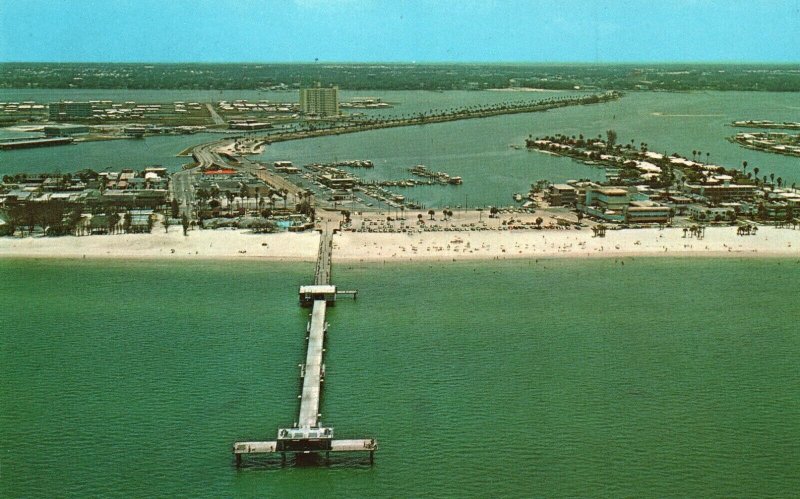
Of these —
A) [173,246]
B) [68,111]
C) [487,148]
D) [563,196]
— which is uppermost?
[68,111]

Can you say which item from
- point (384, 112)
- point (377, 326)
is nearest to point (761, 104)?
point (384, 112)

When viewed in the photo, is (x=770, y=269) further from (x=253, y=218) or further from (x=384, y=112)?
(x=384, y=112)

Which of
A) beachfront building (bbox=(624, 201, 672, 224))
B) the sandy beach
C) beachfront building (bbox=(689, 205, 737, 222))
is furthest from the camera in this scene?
beachfront building (bbox=(689, 205, 737, 222))

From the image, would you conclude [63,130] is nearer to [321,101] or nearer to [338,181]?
[321,101]

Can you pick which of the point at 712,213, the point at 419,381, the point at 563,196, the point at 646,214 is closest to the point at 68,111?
the point at 563,196

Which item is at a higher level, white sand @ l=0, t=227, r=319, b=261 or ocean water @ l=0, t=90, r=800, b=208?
ocean water @ l=0, t=90, r=800, b=208

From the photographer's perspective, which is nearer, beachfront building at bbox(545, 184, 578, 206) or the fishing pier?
the fishing pier

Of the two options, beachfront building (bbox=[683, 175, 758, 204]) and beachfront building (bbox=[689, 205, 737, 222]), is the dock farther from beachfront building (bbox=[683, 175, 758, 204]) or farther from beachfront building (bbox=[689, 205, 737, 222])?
beachfront building (bbox=[689, 205, 737, 222])

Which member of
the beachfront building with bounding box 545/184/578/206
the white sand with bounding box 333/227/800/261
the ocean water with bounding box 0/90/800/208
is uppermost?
the ocean water with bounding box 0/90/800/208

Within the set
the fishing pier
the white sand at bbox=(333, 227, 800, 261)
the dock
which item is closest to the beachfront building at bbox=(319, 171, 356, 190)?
the white sand at bbox=(333, 227, 800, 261)
